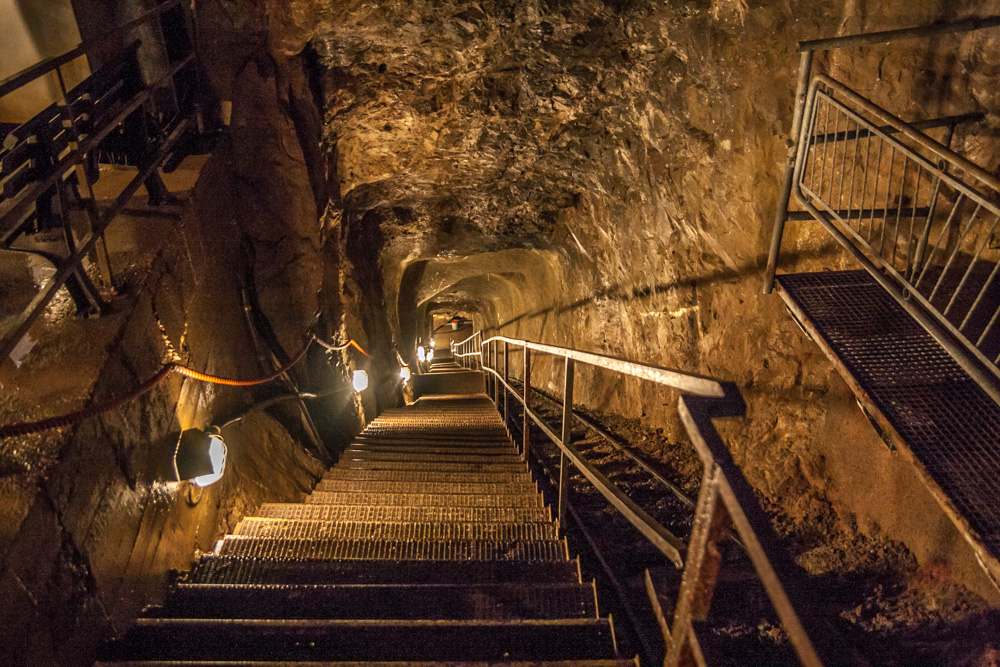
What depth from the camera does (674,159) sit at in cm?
478

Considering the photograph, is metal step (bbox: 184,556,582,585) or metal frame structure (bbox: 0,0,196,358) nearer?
metal frame structure (bbox: 0,0,196,358)

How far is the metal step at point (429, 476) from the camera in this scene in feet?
13.5

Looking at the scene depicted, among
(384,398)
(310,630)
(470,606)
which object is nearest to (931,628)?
(470,606)

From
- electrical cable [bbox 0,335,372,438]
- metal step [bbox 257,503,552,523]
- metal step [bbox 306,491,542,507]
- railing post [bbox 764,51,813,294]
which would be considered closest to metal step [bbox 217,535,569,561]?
metal step [bbox 257,503,552,523]

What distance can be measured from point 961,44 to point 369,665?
389cm

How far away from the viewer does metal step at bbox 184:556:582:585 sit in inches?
92.1

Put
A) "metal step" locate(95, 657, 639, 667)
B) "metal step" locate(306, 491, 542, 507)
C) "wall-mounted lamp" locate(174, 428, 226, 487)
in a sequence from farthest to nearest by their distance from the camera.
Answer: "metal step" locate(306, 491, 542, 507)
"wall-mounted lamp" locate(174, 428, 226, 487)
"metal step" locate(95, 657, 639, 667)

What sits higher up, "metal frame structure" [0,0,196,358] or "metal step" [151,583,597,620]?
"metal frame structure" [0,0,196,358]

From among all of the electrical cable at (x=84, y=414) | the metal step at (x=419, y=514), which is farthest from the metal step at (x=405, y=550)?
the electrical cable at (x=84, y=414)

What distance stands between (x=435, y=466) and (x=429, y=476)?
0.30 m

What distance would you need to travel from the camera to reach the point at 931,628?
245 centimetres

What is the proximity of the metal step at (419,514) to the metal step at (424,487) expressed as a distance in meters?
0.42

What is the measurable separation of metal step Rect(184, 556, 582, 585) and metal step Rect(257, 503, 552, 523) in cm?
73

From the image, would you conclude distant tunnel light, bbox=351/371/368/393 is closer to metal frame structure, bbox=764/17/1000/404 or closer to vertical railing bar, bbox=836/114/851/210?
metal frame structure, bbox=764/17/1000/404
